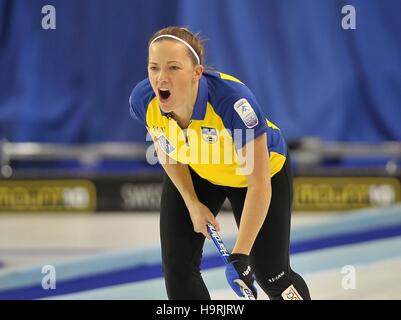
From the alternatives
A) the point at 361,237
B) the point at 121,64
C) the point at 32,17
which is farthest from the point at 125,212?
the point at 361,237

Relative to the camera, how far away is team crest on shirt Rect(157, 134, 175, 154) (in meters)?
2.51

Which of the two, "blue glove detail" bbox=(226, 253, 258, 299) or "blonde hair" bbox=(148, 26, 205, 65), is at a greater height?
"blonde hair" bbox=(148, 26, 205, 65)

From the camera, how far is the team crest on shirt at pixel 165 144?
2.51 m

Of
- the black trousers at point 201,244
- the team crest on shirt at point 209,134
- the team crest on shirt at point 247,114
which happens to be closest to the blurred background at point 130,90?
the black trousers at point 201,244

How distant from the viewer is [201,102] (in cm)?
236

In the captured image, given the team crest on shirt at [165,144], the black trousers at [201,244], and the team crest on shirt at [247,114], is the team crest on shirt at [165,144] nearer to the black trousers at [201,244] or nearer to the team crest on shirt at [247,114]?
the black trousers at [201,244]

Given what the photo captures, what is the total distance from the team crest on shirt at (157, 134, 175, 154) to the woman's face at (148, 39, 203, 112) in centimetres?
20

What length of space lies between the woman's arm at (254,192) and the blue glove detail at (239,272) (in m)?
0.02

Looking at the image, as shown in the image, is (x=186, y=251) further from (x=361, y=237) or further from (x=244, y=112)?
(x=361, y=237)

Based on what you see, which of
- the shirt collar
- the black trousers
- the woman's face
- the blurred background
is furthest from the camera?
the blurred background

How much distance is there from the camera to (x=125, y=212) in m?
5.50

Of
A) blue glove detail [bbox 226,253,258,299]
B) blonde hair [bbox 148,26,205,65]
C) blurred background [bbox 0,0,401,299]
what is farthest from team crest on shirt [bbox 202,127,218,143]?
blurred background [bbox 0,0,401,299]

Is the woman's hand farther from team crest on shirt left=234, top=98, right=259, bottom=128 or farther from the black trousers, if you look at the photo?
team crest on shirt left=234, top=98, right=259, bottom=128
